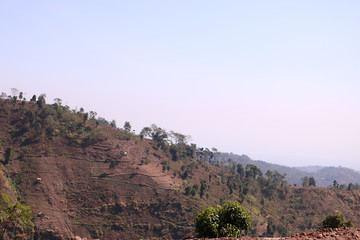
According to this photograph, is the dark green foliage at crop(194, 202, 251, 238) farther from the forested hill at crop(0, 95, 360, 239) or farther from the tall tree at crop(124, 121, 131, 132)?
the tall tree at crop(124, 121, 131, 132)

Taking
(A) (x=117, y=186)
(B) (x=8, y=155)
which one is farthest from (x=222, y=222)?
(B) (x=8, y=155)

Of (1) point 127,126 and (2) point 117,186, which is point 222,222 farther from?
(1) point 127,126

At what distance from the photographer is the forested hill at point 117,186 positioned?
71.8m

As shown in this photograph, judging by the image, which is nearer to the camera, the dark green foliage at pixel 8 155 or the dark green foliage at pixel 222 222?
the dark green foliage at pixel 222 222

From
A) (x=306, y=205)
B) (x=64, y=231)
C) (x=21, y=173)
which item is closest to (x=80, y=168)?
(x=21, y=173)

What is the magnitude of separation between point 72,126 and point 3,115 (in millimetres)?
22585

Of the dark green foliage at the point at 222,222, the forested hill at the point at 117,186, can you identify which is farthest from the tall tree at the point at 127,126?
the dark green foliage at the point at 222,222

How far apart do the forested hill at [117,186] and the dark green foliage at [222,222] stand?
55199 millimetres

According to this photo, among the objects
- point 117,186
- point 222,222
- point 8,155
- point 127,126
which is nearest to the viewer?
point 222,222

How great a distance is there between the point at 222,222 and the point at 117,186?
67.8m

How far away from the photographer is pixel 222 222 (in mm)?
21719

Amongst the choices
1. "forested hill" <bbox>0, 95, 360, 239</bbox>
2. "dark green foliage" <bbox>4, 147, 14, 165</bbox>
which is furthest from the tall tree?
"dark green foliage" <bbox>4, 147, 14, 165</bbox>

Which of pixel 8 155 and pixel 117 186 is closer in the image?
pixel 8 155

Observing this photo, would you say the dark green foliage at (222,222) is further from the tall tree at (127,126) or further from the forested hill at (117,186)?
the tall tree at (127,126)
